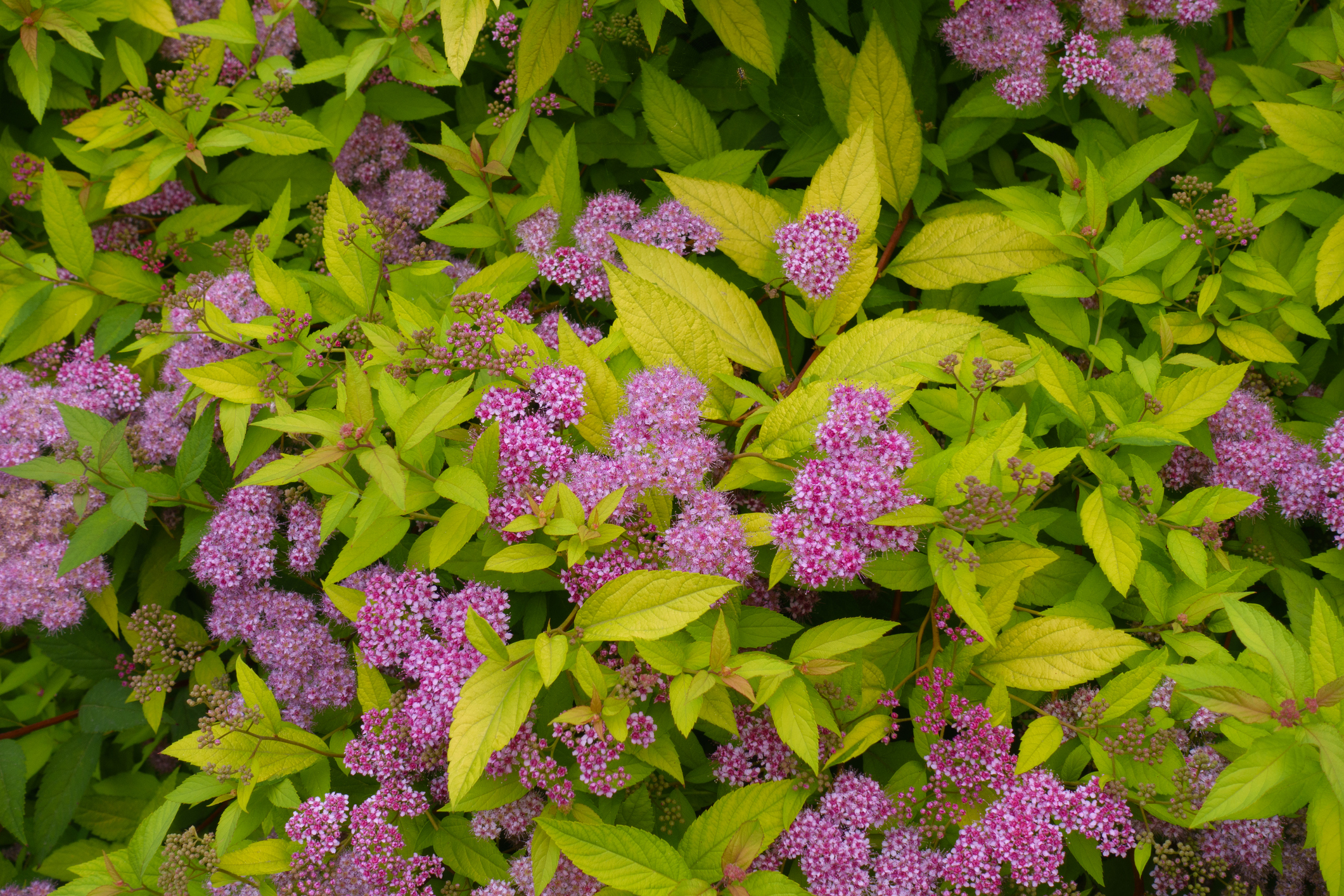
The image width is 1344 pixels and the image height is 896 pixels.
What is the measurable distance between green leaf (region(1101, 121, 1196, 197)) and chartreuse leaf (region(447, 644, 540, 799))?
196 centimetres

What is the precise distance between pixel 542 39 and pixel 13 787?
108 inches

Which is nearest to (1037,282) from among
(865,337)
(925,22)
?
(865,337)

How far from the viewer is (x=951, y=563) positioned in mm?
1692

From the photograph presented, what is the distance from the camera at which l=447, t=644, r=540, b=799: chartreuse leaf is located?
148 centimetres

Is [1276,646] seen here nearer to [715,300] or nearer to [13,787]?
[715,300]

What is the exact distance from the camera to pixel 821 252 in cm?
205

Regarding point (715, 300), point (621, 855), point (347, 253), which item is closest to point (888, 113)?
point (715, 300)

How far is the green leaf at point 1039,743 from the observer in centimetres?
183

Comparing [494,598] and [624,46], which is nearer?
[494,598]

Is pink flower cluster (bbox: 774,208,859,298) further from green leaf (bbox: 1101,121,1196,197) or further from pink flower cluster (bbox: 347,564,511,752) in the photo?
pink flower cluster (bbox: 347,564,511,752)

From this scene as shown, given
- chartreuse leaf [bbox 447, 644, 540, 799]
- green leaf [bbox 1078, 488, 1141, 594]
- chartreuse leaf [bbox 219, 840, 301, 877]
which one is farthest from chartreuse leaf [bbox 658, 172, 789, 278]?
chartreuse leaf [bbox 219, 840, 301, 877]

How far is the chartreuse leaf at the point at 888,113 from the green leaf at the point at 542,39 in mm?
847

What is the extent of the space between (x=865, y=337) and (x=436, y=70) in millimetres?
1498

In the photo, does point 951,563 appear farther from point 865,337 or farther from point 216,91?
point 216,91
